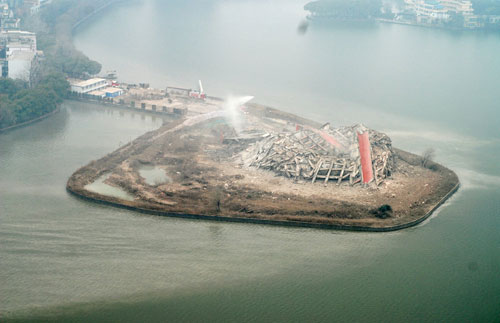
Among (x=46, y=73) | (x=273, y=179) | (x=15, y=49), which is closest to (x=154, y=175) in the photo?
(x=273, y=179)

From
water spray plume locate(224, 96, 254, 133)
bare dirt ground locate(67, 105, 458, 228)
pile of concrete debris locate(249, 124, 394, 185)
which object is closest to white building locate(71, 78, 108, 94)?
water spray plume locate(224, 96, 254, 133)

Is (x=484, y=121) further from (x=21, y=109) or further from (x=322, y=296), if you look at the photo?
(x=21, y=109)

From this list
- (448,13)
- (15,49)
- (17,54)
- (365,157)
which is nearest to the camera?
(365,157)

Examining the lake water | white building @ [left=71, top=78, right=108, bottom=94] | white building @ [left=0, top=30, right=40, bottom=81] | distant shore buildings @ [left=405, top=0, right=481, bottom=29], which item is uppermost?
distant shore buildings @ [left=405, top=0, right=481, bottom=29]

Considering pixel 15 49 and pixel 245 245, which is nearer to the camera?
pixel 245 245

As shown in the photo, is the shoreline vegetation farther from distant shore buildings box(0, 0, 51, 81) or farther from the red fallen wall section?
the red fallen wall section

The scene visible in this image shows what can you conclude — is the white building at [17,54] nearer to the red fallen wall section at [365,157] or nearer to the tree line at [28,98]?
the tree line at [28,98]

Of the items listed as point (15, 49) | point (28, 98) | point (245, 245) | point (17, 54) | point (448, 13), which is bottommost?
point (245, 245)

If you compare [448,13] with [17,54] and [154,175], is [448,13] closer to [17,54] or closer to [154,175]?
[17,54]

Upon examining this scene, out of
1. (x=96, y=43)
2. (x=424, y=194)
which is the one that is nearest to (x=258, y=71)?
(x=96, y=43)
